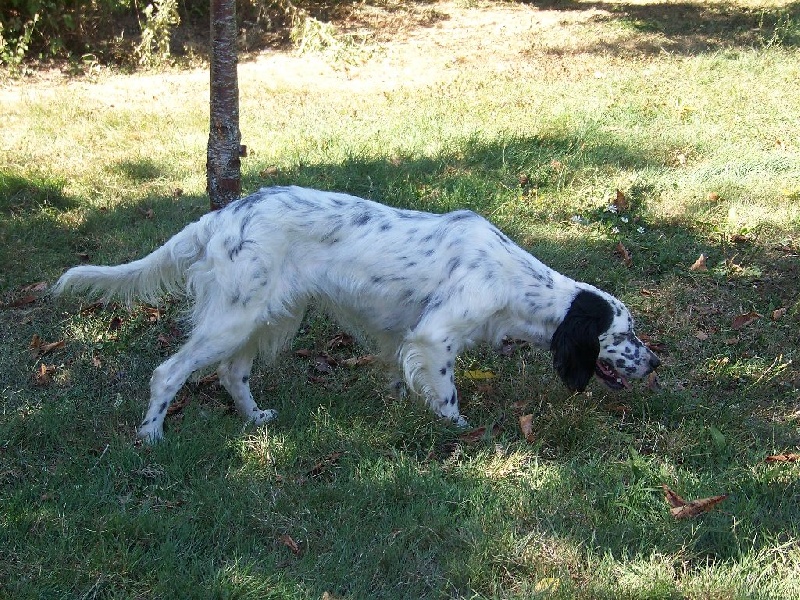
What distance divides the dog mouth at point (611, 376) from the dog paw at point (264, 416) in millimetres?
1706

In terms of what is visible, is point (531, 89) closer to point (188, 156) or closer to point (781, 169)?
point (781, 169)

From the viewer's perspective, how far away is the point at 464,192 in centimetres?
698

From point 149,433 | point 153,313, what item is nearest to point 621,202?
point 153,313

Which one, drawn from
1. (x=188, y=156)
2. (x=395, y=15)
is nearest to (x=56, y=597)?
(x=188, y=156)

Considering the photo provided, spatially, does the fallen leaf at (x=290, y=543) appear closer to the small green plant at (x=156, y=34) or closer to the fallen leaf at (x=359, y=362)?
the fallen leaf at (x=359, y=362)

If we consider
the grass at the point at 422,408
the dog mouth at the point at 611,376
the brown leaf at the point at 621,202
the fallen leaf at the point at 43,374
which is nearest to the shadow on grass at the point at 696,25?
the grass at the point at 422,408

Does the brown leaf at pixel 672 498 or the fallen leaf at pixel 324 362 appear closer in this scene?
the brown leaf at pixel 672 498

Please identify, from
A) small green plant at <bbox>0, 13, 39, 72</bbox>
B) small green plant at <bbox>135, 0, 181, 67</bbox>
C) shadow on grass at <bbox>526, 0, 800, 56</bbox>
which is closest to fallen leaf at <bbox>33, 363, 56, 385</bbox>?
small green plant at <bbox>0, 13, 39, 72</bbox>

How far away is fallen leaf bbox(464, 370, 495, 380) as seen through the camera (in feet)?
15.8

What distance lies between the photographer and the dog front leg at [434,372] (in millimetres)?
4238

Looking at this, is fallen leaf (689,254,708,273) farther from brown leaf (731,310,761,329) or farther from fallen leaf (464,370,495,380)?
fallen leaf (464,370,495,380)

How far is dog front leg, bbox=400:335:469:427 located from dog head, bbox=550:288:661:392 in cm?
54

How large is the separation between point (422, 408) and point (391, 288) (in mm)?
637

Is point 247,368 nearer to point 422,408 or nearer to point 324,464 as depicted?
point 324,464
